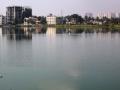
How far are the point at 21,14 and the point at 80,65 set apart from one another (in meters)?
60.4

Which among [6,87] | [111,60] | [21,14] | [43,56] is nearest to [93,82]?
[6,87]

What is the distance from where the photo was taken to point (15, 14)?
220 ft

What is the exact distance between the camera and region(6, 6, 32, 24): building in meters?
66.2

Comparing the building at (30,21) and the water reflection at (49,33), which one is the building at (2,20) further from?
the water reflection at (49,33)

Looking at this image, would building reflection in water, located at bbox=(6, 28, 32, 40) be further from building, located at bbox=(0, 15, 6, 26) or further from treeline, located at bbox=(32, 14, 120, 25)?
building, located at bbox=(0, 15, 6, 26)

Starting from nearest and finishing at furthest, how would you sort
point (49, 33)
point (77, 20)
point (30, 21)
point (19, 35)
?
point (19, 35)
point (49, 33)
point (77, 20)
point (30, 21)

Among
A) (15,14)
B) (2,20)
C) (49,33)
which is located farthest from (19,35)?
(2,20)

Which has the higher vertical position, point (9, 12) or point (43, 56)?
point (9, 12)

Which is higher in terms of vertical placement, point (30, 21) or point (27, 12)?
point (27, 12)

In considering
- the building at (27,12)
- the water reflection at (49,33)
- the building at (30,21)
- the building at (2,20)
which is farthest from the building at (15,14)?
the water reflection at (49,33)

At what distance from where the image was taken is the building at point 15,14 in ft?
217

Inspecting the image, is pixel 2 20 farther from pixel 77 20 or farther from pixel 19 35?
pixel 19 35

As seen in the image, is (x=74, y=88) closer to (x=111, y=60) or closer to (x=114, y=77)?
(x=114, y=77)

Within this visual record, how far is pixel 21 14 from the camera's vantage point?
6894cm
